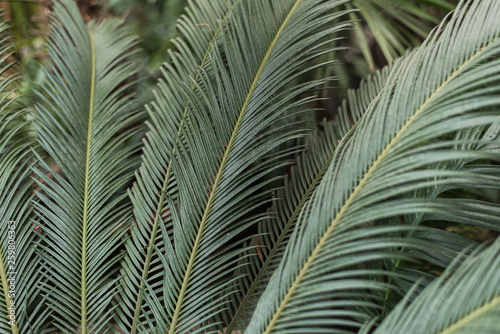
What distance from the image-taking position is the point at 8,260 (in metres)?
0.92

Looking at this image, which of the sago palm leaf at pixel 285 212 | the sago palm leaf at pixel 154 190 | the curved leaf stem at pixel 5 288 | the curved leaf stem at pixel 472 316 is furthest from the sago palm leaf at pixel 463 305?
the curved leaf stem at pixel 5 288

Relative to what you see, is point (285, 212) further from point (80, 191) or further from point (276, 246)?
point (80, 191)

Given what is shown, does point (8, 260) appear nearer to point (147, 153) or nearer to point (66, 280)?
point (66, 280)

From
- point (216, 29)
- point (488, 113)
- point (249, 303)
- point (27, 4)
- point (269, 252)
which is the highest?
point (27, 4)

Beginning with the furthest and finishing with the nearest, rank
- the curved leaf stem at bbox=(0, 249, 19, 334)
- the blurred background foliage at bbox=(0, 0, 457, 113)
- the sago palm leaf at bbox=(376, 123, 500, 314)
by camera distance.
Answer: the blurred background foliage at bbox=(0, 0, 457, 113)
the curved leaf stem at bbox=(0, 249, 19, 334)
the sago palm leaf at bbox=(376, 123, 500, 314)

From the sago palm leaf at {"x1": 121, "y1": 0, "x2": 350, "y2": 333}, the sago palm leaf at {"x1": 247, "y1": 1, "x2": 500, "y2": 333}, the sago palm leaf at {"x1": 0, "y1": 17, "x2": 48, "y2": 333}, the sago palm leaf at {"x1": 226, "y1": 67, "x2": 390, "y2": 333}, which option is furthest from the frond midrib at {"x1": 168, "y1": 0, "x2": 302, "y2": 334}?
the sago palm leaf at {"x1": 0, "y1": 17, "x2": 48, "y2": 333}

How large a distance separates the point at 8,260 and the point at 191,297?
0.44 metres

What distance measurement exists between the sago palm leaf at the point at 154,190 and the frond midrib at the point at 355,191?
33cm

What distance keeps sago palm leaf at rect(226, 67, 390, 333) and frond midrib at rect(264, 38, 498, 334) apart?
0.21m

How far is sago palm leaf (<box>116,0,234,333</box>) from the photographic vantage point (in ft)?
3.05

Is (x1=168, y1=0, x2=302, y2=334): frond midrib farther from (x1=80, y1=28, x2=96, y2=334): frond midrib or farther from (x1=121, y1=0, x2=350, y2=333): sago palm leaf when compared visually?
(x1=80, y1=28, x2=96, y2=334): frond midrib

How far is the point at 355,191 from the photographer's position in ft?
2.14

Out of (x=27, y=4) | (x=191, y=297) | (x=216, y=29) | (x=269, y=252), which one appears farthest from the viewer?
(x=27, y=4)

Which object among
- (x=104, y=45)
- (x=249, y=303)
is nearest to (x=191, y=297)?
(x=249, y=303)
